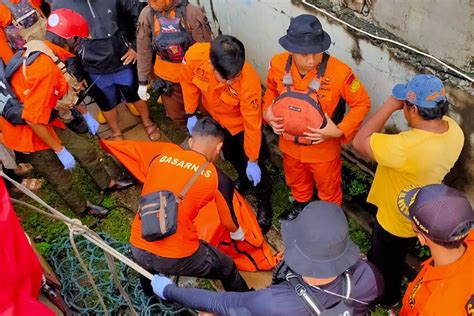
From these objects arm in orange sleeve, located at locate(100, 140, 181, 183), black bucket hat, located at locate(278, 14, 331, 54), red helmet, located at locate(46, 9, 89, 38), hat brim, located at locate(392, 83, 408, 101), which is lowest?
arm in orange sleeve, located at locate(100, 140, 181, 183)

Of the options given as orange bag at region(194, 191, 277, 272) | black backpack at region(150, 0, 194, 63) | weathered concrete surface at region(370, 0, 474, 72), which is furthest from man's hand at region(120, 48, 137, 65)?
weathered concrete surface at region(370, 0, 474, 72)

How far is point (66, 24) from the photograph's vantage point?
439 centimetres

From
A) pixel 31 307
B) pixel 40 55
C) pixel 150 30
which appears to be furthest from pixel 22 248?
pixel 150 30

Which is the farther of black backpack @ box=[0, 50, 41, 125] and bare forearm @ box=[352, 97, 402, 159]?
black backpack @ box=[0, 50, 41, 125]

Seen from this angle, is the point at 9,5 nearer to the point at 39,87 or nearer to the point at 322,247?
the point at 39,87

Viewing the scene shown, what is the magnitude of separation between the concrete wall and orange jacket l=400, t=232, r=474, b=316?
1.13 metres

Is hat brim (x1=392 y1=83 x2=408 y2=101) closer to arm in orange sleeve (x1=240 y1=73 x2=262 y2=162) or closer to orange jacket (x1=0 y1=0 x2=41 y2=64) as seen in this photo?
arm in orange sleeve (x1=240 y1=73 x2=262 y2=162)

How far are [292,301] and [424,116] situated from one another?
1.33 m

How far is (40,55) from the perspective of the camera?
4043 mm

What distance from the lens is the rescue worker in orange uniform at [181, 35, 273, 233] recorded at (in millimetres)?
3863

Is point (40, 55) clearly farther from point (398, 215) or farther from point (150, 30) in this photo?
point (398, 215)

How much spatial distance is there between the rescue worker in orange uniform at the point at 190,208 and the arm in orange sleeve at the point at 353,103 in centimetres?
94

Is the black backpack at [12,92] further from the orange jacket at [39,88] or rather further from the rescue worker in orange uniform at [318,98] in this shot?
the rescue worker in orange uniform at [318,98]

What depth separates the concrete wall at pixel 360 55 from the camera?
135 inches
